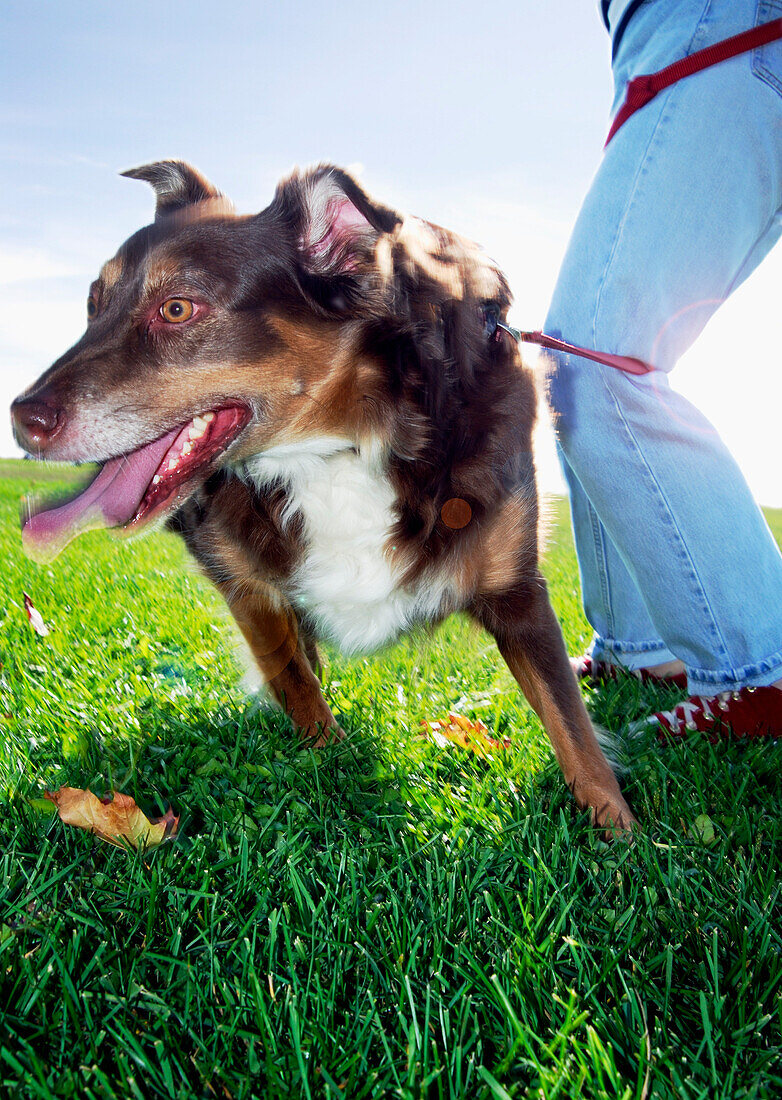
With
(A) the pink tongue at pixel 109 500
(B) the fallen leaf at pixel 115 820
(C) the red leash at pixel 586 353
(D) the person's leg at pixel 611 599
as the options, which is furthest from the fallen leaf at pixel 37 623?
(C) the red leash at pixel 586 353

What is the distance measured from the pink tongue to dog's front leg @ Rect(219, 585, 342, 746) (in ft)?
1.75

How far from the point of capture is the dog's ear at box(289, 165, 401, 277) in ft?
6.77

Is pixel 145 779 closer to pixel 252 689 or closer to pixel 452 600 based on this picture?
pixel 252 689

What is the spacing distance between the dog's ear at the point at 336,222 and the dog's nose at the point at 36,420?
805 mm

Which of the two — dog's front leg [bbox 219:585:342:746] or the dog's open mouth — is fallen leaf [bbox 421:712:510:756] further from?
the dog's open mouth

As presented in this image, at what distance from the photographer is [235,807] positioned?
76.8 inches

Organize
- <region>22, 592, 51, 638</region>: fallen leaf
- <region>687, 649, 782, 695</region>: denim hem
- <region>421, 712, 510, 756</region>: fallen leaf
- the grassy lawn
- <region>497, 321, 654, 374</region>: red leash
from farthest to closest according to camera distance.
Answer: <region>22, 592, 51, 638</region>: fallen leaf → <region>421, 712, 510, 756</region>: fallen leaf → <region>687, 649, 782, 695</region>: denim hem → <region>497, 321, 654, 374</region>: red leash → the grassy lawn

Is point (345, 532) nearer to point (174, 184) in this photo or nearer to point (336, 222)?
point (336, 222)

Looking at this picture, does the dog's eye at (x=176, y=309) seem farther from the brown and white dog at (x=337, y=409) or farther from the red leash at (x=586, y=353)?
the red leash at (x=586, y=353)

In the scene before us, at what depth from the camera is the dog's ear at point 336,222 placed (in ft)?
6.77

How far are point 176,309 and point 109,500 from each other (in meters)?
0.55

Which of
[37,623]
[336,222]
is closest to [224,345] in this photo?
[336,222]

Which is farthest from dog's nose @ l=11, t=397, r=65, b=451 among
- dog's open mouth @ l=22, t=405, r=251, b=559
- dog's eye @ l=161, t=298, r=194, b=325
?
dog's eye @ l=161, t=298, r=194, b=325

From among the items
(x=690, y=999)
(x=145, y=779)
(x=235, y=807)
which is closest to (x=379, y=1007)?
(x=690, y=999)
